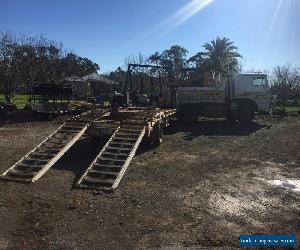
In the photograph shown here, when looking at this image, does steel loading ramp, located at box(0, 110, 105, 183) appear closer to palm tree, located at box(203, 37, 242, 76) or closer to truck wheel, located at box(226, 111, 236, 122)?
truck wheel, located at box(226, 111, 236, 122)

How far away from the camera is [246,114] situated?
2264cm

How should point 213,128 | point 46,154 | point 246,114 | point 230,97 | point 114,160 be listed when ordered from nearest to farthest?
point 114,160
point 46,154
point 213,128
point 230,97
point 246,114

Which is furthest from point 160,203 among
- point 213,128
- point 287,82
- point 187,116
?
point 287,82

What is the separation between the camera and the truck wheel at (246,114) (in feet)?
74.0

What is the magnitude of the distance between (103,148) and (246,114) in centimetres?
1314

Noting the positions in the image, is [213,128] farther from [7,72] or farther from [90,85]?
[90,85]

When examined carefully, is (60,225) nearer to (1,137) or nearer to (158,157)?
(158,157)

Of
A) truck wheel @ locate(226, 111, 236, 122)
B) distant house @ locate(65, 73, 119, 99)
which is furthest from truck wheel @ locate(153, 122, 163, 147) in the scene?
distant house @ locate(65, 73, 119, 99)

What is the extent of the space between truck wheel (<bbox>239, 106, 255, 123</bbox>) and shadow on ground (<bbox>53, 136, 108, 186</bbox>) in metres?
9.71

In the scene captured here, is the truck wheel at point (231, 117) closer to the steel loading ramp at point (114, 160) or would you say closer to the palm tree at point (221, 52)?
the steel loading ramp at point (114, 160)

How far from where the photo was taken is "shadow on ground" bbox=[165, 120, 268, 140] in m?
18.7

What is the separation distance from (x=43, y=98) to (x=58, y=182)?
15.3m

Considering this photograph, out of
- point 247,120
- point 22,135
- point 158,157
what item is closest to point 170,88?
point 247,120

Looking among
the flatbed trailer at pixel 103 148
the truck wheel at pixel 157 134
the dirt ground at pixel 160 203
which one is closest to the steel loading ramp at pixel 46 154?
the flatbed trailer at pixel 103 148
